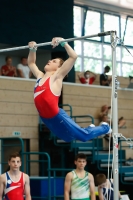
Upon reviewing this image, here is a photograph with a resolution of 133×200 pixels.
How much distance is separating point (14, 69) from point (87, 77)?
2.52m

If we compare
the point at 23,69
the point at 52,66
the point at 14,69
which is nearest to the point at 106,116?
the point at 23,69

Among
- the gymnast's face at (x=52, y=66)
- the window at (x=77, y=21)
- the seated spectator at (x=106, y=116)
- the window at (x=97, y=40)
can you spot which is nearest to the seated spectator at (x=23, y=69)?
the seated spectator at (x=106, y=116)

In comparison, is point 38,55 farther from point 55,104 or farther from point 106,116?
point 55,104

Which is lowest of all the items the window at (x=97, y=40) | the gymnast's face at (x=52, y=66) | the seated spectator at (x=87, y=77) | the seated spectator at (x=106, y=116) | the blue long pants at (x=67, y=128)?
the blue long pants at (x=67, y=128)

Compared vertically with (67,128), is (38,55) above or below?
above

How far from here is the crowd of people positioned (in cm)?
1340

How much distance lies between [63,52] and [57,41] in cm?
795

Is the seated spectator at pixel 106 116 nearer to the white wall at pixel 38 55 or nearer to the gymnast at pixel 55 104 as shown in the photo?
the white wall at pixel 38 55

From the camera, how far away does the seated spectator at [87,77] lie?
15.0 m

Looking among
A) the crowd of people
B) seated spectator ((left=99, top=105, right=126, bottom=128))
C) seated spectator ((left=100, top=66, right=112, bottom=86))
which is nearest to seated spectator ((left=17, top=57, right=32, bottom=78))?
the crowd of people

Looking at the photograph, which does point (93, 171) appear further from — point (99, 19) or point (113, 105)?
point (113, 105)

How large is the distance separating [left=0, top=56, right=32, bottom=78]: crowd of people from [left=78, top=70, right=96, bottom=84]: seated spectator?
1658mm

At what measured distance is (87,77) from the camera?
594 inches

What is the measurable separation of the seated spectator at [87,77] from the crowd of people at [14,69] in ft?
5.44
